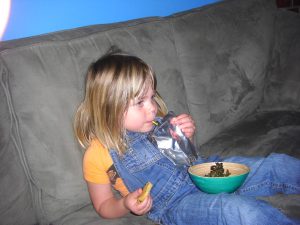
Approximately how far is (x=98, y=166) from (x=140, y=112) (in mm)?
218

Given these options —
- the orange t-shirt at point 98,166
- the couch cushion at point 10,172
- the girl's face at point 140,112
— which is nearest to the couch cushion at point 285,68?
the girl's face at point 140,112

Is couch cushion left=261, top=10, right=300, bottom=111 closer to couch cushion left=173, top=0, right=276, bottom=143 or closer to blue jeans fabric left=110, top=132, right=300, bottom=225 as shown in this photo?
couch cushion left=173, top=0, right=276, bottom=143

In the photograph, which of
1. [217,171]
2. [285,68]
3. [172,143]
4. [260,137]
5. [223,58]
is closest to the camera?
[217,171]

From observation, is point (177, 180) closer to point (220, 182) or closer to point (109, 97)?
point (220, 182)

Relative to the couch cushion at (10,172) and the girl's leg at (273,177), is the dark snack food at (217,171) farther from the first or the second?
the couch cushion at (10,172)

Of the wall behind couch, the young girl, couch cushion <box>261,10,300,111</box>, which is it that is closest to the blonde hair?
the young girl

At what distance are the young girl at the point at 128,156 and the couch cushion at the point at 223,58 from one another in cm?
44

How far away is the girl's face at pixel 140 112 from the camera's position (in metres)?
1.15

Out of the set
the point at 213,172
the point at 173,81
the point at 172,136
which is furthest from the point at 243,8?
the point at 213,172

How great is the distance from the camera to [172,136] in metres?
1.21

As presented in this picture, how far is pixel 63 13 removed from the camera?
1.44 metres

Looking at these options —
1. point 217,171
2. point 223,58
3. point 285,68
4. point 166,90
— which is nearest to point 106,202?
point 217,171

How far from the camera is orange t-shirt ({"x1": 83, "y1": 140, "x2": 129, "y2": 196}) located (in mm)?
1115

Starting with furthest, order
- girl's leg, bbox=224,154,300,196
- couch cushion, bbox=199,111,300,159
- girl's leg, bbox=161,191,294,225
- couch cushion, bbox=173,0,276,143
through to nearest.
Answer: couch cushion, bbox=173,0,276,143
couch cushion, bbox=199,111,300,159
girl's leg, bbox=224,154,300,196
girl's leg, bbox=161,191,294,225
